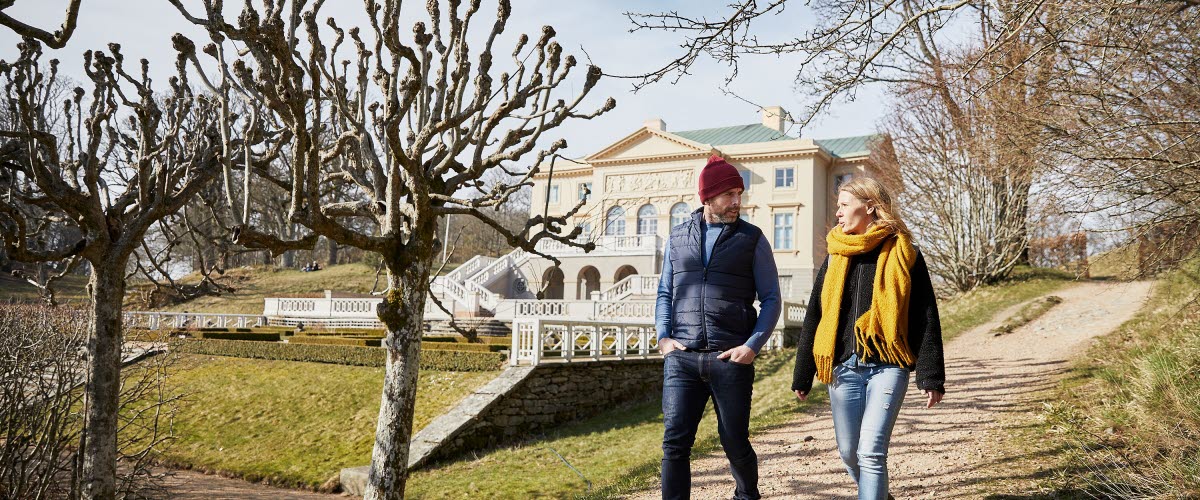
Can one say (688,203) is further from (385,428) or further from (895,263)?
(895,263)

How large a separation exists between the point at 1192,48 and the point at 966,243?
1353 centimetres

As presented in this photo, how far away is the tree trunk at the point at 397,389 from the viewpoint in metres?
6.51

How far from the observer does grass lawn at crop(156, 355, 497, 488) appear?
11.3 meters

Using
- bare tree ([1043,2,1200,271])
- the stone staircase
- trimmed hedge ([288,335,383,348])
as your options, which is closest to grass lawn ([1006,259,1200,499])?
bare tree ([1043,2,1200,271])

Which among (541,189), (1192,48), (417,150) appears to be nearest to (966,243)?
(1192,48)

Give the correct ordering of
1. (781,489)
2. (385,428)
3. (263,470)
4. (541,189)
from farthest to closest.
→ 1. (541,189)
2. (263,470)
3. (385,428)
4. (781,489)

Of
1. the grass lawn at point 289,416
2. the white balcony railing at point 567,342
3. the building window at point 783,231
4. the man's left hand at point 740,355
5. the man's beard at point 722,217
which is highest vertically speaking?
the building window at point 783,231

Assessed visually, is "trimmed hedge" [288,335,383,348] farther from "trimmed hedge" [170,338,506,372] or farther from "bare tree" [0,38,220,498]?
"bare tree" [0,38,220,498]

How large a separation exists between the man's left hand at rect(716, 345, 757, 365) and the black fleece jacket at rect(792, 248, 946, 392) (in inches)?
9.1

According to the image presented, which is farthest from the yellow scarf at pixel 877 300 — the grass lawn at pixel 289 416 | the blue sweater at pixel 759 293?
→ the grass lawn at pixel 289 416

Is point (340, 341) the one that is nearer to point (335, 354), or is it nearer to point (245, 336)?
point (335, 354)

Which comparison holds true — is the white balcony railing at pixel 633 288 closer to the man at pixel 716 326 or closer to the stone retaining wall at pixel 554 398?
the stone retaining wall at pixel 554 398

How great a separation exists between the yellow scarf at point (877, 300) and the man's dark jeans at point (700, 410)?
1.46 ft

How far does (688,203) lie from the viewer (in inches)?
1473
